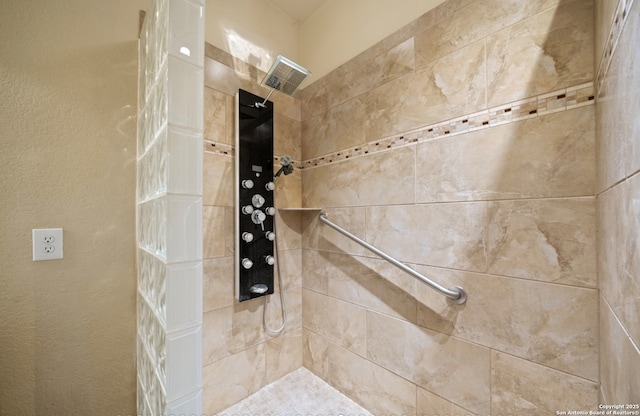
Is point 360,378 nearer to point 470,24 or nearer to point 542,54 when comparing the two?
point 542,54

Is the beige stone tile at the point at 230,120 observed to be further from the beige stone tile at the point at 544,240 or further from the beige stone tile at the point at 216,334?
the beige stone tile at the point at 544,240

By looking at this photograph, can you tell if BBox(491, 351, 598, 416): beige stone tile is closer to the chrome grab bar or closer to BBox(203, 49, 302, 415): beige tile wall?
the chrome grab bar

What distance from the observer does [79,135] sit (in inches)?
40.8

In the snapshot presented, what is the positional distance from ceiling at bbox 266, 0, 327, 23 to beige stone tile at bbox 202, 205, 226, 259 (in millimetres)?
1438

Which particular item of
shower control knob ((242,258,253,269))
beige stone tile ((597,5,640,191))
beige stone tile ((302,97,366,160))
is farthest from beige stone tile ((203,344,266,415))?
beige stone tile ((597,5,640,191))

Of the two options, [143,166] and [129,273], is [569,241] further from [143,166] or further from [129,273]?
[129,273]

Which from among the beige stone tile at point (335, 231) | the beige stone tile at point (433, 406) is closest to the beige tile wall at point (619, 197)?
the beige stone tile at point (433, 406)

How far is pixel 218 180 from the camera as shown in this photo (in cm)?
136

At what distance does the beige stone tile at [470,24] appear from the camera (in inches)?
35.1

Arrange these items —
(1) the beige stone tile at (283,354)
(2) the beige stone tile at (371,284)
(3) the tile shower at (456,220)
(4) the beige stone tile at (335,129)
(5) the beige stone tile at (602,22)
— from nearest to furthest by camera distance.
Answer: (5) the beige stone tile at (602,22) < (3) the tile shower at (456,220) < (2) the beige stone tile at (371,284) < (4) the beige stone tile at (335,129) < (1) the beige stone tile at (283,354)

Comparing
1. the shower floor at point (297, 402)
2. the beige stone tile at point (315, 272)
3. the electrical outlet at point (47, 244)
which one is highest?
the electrical outlet at point (47, 244)

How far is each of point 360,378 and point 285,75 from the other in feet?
5.64

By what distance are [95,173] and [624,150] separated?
168 cm

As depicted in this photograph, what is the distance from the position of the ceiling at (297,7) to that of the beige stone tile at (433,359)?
1.99m
